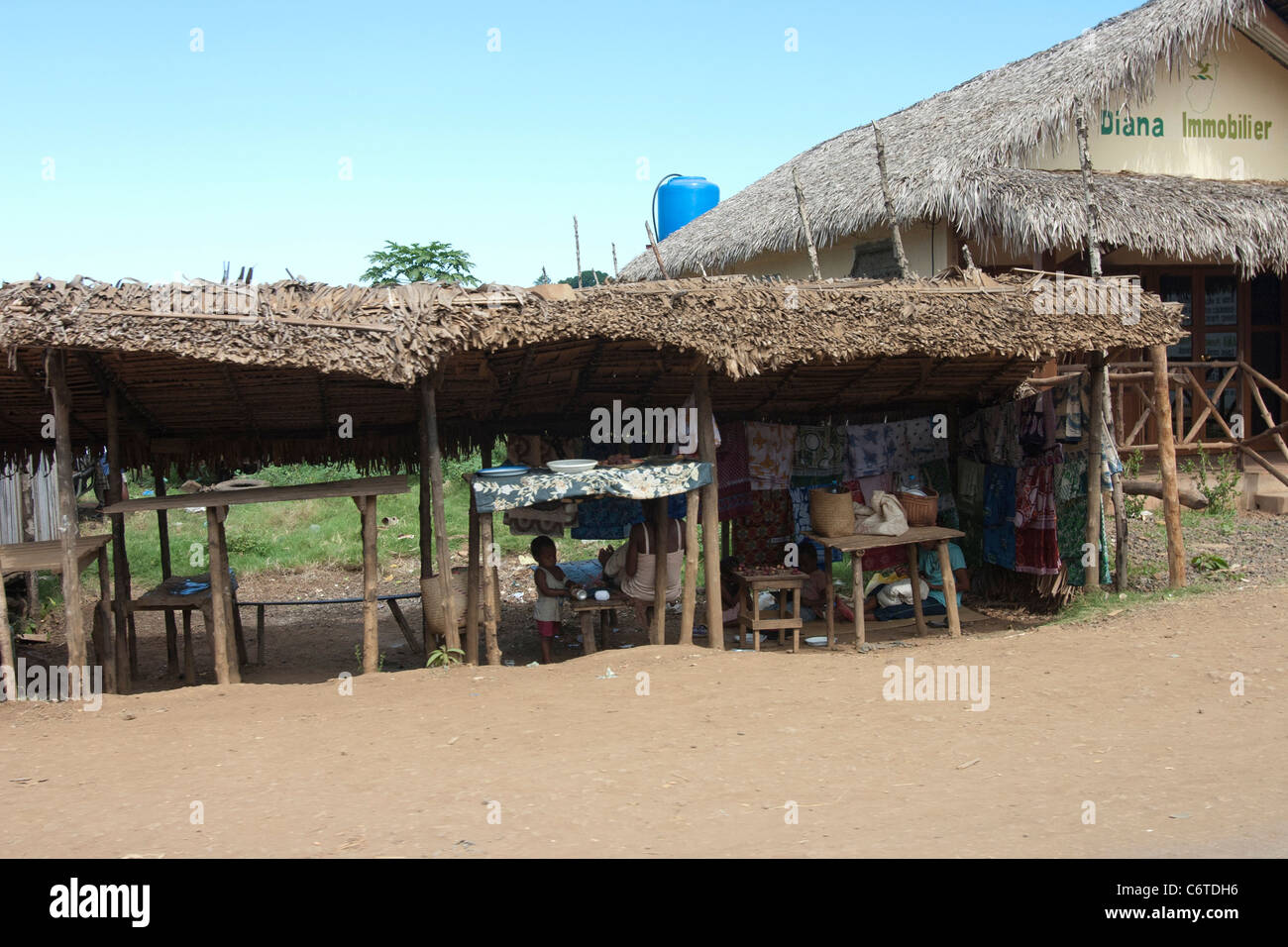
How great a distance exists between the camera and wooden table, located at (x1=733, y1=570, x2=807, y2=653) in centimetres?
830

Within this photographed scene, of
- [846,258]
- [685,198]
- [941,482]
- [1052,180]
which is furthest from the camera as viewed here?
[685,198]

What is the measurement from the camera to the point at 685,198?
1795cm

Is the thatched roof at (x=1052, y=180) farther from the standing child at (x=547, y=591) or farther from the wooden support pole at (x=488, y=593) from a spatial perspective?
the wooden support pole at (x=488, y=593)

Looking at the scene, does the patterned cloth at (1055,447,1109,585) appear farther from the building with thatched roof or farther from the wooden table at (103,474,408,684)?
the wooden table at (103,474,408,684)

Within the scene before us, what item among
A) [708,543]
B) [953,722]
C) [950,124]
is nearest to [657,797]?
[953,722]

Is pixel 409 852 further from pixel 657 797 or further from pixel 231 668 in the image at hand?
pixel 231 668

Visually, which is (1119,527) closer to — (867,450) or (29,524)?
(867,450)

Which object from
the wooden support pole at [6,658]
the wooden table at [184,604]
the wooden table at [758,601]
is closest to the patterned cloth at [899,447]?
the wooden table at [758,601]

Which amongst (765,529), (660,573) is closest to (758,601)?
(660,573)

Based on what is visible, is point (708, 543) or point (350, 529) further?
point (350, 529)

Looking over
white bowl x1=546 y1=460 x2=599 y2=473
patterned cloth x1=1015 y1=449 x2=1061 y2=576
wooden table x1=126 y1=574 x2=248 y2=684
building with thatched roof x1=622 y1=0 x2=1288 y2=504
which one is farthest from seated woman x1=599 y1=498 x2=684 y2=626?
building with thatched roof x1=622 y1=0 x2=1288 y2=504

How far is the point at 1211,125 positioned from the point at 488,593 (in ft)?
39.8

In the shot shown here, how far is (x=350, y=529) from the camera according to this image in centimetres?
1567

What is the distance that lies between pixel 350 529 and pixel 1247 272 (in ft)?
42.7
